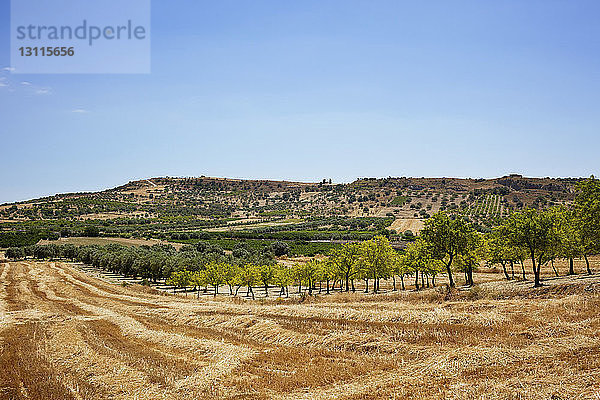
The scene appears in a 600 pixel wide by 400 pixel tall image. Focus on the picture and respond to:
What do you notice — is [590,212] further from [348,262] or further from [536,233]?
[348,262]

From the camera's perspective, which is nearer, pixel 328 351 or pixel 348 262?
pixel 328 351

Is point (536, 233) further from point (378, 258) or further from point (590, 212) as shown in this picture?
point (378, 258)

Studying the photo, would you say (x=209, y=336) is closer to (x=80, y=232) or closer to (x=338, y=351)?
(x=338, y=351)

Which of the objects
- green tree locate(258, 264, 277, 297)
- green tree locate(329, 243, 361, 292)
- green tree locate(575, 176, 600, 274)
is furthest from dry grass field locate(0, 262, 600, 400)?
green tree locate(329, 243, 361, 292)

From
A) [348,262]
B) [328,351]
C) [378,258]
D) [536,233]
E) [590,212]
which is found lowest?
[348,262]

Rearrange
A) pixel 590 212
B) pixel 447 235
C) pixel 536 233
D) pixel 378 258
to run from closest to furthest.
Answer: pixel 590 212 < pixel 536 233 < pixel 447 235 < pixel 378 258

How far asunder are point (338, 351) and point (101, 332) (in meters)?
16.4

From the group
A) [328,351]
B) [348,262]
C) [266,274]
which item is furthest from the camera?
[348,262]

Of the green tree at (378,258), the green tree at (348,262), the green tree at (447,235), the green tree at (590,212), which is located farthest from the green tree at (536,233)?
the green tree at (348,262)

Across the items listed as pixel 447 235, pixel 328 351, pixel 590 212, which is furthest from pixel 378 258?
pixel 328 351

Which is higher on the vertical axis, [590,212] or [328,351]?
[590,212]

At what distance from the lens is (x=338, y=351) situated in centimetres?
2078

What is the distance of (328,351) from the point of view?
20.8 metres

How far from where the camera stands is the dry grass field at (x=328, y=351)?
15383 millimetres
